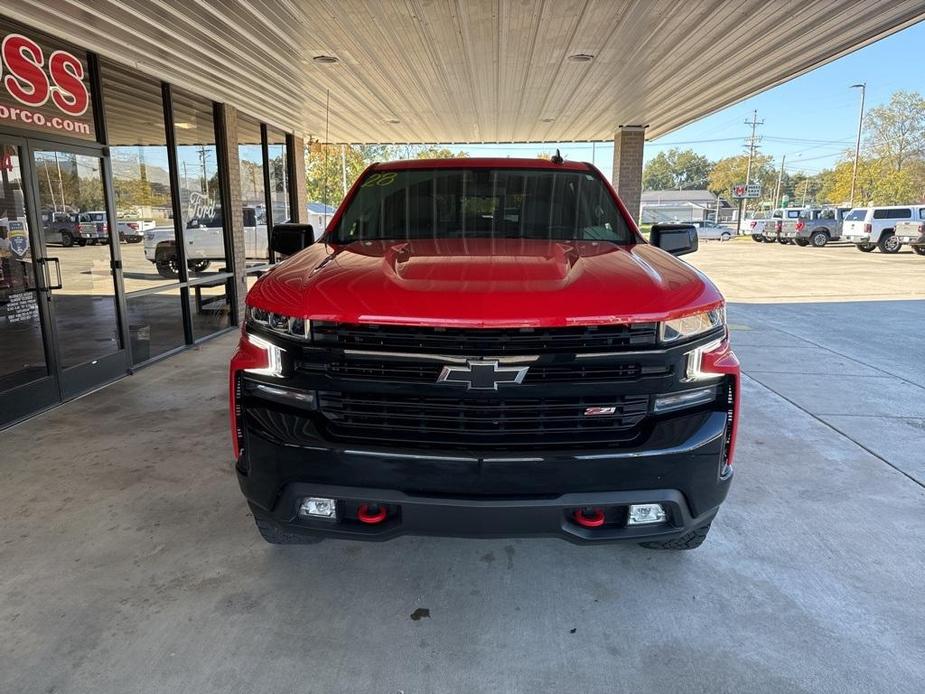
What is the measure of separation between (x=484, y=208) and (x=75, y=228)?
14.8 ft

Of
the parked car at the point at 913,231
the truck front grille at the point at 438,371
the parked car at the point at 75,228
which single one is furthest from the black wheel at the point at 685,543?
the parked car at the point at 913,231

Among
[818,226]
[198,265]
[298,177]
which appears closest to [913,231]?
[818,226]

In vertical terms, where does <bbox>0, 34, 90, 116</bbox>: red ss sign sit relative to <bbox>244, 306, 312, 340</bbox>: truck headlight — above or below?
above

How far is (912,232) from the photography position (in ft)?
76.2

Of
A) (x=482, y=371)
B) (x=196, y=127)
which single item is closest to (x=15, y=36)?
(x=196, y=127)

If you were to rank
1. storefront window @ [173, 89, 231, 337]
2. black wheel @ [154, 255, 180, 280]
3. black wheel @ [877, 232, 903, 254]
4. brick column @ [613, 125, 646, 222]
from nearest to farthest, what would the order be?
black wheel @ [154, 255, 180, 280] → storefront window @ [173, 89, 231, 337] → brick column @ [613, 125, 646, 222] → black wheel @ [877, 232, 903, 254]

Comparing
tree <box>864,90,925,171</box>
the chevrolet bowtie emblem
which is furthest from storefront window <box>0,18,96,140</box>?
tree <box>864,90,925,171</box>

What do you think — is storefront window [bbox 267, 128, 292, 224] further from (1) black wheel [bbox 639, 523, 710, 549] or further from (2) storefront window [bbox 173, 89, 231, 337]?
(1) black wheel [bbox 639, 523, 710, 549]

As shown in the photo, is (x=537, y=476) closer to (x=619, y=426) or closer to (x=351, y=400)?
(x=619, y=426)

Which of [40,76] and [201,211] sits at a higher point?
[40,76]

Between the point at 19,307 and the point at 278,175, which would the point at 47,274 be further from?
the point at 278,175

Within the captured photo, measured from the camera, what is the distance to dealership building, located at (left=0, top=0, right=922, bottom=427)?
5090mm

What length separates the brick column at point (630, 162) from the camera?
12344 mm

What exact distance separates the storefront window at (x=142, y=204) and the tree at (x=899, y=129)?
53.4m
